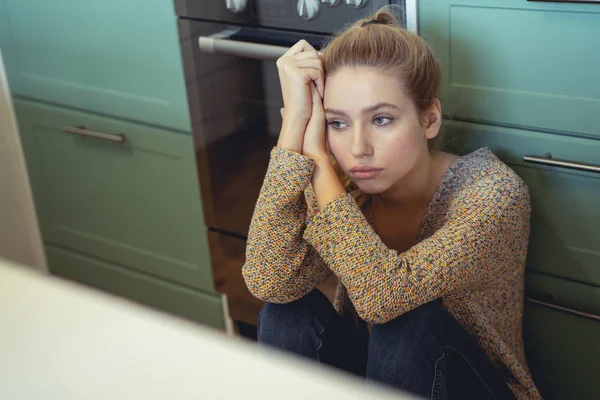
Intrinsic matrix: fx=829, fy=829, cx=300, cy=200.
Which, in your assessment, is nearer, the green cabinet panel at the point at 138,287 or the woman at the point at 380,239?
the woman at the point at 380,239

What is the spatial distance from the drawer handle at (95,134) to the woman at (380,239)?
24.9 inches

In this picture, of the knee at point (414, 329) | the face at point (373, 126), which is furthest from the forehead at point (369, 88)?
the knee at point (414, 329)

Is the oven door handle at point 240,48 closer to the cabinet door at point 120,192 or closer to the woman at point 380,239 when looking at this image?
the woman at point 380,239

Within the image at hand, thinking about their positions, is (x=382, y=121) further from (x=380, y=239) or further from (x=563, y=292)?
(x=563, y=292)

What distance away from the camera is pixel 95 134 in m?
1.90

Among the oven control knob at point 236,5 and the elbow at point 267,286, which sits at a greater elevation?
the oven control knob at point 236,5

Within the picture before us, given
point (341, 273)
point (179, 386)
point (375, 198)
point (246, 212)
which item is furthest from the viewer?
point (246, 212)

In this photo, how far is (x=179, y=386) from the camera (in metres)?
0.50

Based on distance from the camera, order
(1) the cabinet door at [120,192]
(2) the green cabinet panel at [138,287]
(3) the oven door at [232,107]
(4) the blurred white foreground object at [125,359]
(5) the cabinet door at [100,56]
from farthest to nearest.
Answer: (2) the green cabinet panel at [138,287], (1) the cabinet door at [120,192], (5) the cabinet door at [100,56], (3) the oven door at [232,107], (4) the blurred white foreground object at [125,359]

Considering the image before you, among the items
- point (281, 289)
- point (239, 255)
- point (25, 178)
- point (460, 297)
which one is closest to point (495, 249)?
point (460, 297)

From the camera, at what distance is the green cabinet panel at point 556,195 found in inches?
53.1

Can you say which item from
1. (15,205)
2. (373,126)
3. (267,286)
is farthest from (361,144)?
(15,205)

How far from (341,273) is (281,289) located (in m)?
0.13

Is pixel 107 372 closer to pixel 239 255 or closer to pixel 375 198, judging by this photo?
pixel 375 198
